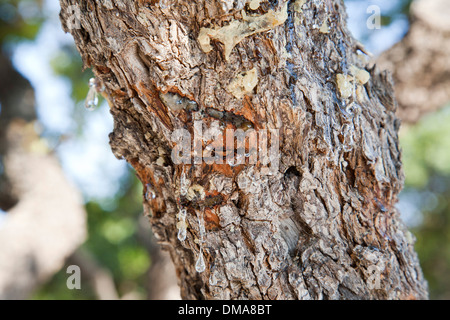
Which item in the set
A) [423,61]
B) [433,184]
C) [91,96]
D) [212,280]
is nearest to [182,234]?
[212,280]

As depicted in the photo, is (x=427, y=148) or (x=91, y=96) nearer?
(x=91, y=96)

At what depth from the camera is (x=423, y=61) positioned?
1893 millimetres

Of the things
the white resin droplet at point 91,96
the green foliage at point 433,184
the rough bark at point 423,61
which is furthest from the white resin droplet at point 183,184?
the green foliage at point 433,184

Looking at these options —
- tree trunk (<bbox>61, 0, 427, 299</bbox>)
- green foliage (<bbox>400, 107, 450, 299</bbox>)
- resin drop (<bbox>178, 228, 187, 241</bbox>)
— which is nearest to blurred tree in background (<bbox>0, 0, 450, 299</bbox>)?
green foliage (<bbox>400, 107, 450, 299</bbox>)

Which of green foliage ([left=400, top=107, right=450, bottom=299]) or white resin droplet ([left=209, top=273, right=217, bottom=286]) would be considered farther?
green foliage ([left=400, top=107, right=450, bottom=299])

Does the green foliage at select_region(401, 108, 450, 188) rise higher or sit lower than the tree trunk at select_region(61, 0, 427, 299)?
higher

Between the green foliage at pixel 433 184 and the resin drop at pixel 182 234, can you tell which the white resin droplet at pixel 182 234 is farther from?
the green foliage at pixel 433 184

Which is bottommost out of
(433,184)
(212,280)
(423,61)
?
(212,280)

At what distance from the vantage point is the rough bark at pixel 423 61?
181 cm

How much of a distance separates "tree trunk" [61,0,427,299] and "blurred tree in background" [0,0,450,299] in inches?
65.9

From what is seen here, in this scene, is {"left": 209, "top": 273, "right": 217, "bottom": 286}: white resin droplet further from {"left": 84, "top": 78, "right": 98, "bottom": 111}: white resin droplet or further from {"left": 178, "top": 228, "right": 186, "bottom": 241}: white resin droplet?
{"left": 84, "top": 78, "right": 98, "bottom": 111}: white resin droplet

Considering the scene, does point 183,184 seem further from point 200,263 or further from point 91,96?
point 91,96

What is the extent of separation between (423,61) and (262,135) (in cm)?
162

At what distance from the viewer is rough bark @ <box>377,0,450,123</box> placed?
1.81m
